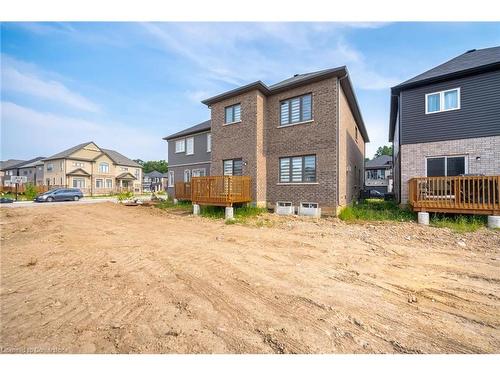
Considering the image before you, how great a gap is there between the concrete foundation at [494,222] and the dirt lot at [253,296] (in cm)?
127

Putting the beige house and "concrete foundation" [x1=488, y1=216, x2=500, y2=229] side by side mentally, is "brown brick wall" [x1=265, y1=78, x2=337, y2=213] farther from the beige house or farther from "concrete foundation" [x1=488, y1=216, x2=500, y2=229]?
the beige house

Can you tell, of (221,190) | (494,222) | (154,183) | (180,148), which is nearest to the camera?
(494,222)

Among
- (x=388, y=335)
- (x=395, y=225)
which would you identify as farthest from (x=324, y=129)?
Result: (x=388, y=335)

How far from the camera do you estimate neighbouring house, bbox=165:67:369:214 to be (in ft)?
35.6

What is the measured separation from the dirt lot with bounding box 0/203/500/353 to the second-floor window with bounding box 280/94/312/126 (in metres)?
7.48

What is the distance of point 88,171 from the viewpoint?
1537 inches

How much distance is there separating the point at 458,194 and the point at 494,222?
51.2 inches

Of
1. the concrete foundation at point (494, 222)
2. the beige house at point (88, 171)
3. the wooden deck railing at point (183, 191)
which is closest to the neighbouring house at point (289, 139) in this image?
the wooden deck railing at point (183, 191)

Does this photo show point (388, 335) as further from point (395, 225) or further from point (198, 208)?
point (198, 208)

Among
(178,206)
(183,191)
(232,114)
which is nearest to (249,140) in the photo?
(232,114)

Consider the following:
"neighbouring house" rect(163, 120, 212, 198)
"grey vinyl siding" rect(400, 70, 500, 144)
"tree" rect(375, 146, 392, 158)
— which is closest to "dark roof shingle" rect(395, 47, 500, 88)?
"grey vinyl siding" rect(400, 70, 500, 144)

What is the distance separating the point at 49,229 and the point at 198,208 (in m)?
6.20

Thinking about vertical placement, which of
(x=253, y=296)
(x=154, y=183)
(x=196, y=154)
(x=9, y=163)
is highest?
(x=9, y=163)

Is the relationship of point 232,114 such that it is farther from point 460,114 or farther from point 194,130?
point 460,114
